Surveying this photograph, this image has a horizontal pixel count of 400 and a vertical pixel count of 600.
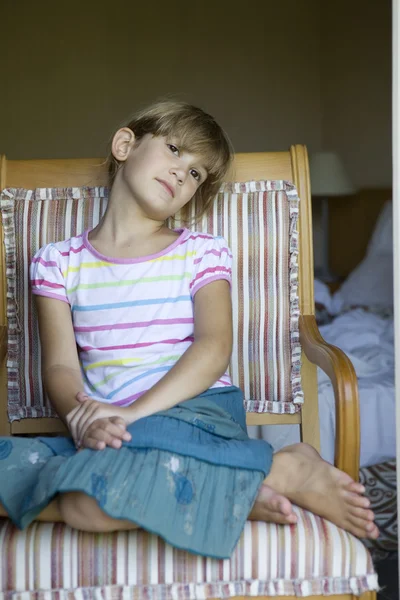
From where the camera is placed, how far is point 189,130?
1497 millimetres

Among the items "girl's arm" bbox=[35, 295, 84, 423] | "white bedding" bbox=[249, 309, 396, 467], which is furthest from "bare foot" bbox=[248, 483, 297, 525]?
"white bedding" bbox=[249, 309, 396, 467]

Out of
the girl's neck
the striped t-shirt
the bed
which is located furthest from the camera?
the bed

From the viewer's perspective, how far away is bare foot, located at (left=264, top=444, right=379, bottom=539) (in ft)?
3.67

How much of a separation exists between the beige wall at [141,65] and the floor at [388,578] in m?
3.24

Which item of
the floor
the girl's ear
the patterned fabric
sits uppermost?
the girl's ear

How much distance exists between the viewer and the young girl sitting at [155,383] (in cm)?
106

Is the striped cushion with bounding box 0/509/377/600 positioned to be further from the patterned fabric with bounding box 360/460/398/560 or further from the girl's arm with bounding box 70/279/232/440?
the patterned fabric with bounding box 360/460/398/560

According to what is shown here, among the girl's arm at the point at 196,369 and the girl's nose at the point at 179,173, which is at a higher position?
the girl's nose at the point at 179,173

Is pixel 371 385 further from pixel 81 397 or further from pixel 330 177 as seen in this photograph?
pixel 330 177

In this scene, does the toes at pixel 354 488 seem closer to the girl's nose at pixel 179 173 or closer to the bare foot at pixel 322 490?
the bare foot at pixel 322 490

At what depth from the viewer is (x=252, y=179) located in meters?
1.70

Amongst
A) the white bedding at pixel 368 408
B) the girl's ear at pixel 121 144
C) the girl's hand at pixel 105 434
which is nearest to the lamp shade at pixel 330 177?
the white bedding at pixel 368 408

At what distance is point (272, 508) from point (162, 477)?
0.17 m

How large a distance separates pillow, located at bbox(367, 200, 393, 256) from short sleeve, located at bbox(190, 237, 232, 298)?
97.9 inches
